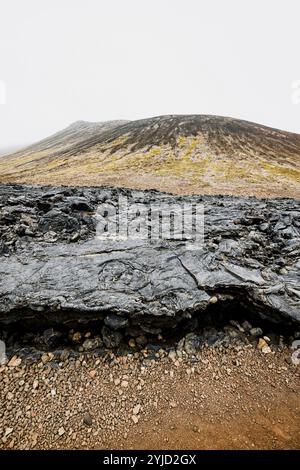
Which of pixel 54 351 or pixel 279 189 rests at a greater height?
pixel 279 189

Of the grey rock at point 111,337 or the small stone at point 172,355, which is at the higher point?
the grey rock at point 111,337

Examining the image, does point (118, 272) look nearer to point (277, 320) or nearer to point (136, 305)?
point (136, 305)

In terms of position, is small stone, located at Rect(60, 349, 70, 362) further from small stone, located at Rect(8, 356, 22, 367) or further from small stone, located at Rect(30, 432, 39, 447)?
small stone, located at Rect(30, 432, 39, 447)

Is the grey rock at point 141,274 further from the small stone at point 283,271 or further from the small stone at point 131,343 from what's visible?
the small stone at point 131,343

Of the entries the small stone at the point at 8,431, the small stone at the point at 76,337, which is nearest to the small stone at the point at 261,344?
the small stone at the point at 76,337

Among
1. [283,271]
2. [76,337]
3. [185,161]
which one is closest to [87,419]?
[76,337]

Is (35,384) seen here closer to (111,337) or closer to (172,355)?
(111,337)

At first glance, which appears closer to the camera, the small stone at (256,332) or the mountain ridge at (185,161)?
the small stone at (256,332)

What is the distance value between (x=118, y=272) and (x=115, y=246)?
52.2 inches

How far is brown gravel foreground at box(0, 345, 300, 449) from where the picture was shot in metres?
4.27

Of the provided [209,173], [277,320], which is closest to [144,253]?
[277,320]

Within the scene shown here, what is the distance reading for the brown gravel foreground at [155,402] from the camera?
14.0ft

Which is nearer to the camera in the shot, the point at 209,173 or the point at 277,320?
the point at 277,320

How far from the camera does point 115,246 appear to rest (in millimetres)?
7859
